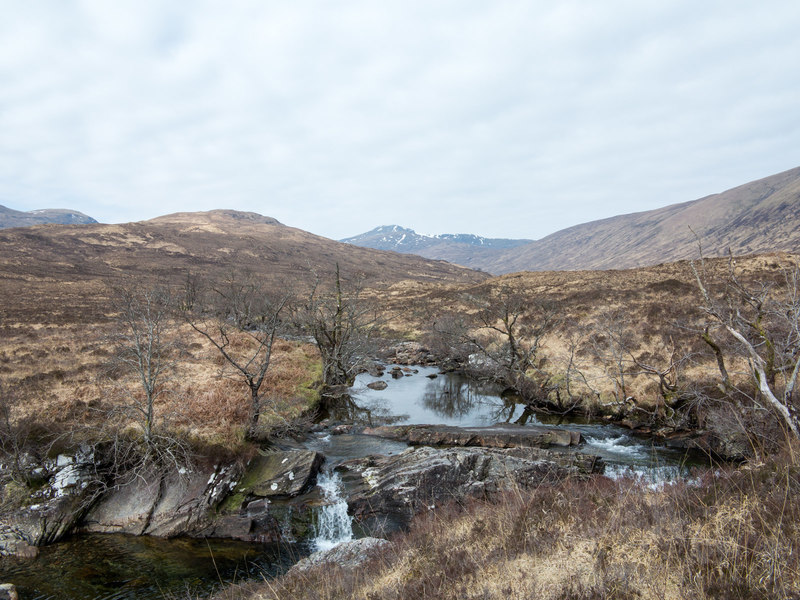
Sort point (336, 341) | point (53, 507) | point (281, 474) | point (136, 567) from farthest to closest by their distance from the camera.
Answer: point (336, 341)
point (281, 474)
point (53, 507)
point (136, 567)

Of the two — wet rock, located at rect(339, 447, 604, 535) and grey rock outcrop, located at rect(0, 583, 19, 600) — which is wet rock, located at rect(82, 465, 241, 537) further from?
wet rock, located at rect(339, 447, 604, 535)

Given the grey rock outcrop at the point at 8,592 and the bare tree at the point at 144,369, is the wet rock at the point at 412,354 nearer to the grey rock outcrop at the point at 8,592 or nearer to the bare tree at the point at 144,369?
the bare tree at the point at 144,369

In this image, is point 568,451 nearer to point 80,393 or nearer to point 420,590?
point 420,590

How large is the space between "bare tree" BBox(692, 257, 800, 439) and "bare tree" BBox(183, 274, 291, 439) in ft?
44.9

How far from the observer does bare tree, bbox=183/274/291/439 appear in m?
15.8

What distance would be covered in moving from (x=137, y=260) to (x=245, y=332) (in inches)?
3868

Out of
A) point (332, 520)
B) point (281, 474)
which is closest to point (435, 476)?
point (332, 520)

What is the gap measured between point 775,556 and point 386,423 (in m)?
17.5

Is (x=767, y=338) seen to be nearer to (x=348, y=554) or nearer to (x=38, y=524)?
(x=348, y=554)

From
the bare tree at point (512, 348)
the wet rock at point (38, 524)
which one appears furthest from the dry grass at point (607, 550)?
the bare tree at point (512, 348)

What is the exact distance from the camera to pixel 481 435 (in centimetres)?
1703

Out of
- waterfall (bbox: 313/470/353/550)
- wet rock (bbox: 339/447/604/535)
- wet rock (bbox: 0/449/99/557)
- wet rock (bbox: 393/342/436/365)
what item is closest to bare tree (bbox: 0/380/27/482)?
wet rock (bbox: 0/449/99/557)

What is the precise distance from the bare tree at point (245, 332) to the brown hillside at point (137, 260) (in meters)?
6.27

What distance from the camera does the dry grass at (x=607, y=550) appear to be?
379cm
